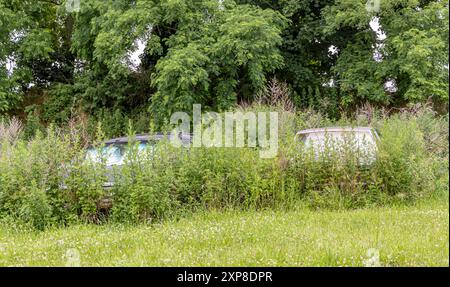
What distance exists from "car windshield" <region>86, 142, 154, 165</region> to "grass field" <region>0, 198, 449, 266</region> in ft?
3.72

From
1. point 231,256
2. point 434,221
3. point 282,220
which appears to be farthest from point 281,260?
point 434,221

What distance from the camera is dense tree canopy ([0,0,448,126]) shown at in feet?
50.3

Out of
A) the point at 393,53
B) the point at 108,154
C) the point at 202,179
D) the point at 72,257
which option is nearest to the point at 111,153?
the point at 108,154

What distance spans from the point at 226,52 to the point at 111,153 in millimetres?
8862

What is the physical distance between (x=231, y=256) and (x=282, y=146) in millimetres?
3120

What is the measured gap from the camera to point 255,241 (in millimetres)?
5449

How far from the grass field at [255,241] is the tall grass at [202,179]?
0.36 m

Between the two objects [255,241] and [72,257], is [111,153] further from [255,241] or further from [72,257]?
[255,241]

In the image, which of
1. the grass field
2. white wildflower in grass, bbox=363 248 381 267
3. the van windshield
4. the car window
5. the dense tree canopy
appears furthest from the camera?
the dense tree canopy

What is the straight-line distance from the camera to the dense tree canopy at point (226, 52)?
50.3 ft

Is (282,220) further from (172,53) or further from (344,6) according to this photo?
(344,6)

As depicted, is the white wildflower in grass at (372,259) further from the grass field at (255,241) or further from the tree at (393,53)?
the tree at (393,53)

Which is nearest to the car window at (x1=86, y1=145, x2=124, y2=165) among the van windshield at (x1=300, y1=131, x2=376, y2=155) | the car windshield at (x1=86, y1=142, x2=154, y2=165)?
the car windshield at (x1=86, y1=142, x2=154, y2=165)

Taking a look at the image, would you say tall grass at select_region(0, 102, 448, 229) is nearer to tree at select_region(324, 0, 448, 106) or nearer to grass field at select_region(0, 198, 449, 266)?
grass field at select_region(0, 198, 449, 266)
